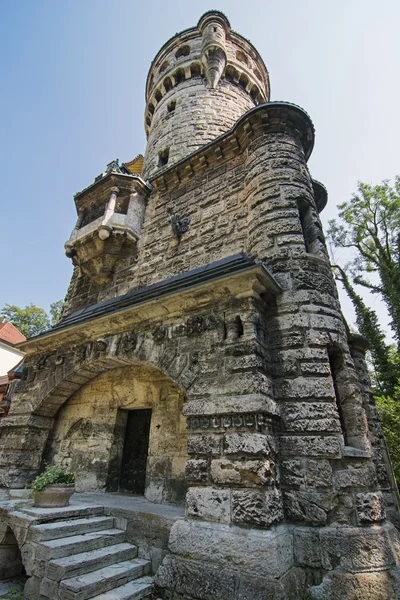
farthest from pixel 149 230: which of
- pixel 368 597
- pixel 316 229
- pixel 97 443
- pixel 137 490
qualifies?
pixel 368 597

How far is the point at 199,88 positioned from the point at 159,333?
10.5 meters

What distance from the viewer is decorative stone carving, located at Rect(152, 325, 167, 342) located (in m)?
4.59

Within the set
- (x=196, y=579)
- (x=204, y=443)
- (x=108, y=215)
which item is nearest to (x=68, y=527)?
(x=196, y=579)

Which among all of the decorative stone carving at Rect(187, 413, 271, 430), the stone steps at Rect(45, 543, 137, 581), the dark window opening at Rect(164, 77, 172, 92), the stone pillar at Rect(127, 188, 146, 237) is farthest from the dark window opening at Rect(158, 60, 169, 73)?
the stone steps at Rect(45, 543, 137, 581)

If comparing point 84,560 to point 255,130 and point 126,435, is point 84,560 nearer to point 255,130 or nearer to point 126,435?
point 126,435

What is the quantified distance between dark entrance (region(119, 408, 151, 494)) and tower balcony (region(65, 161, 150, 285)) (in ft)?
12.3

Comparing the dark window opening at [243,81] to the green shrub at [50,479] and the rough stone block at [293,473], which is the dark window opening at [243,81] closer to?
the rough stone block at [293,473]

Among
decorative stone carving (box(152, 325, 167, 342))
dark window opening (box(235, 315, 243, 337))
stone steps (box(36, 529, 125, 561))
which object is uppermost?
decorative stone carving (box(152, 325, 167, 342))

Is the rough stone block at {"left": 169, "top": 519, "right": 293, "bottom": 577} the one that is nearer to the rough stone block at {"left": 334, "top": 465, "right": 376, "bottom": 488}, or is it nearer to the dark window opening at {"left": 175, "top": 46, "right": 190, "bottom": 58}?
the rough stone block at {"left": 334, "top": 465, "right": 376, "bottom": 488}

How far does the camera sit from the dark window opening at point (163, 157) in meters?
10.1

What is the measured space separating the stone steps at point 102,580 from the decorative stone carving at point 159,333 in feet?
8.71

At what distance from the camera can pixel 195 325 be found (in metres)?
4.27

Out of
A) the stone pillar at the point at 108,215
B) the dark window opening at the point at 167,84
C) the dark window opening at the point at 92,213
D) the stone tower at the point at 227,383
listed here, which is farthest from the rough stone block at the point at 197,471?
the dark window opening at the point at 167,84

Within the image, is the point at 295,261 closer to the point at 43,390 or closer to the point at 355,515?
the point at 355,515
